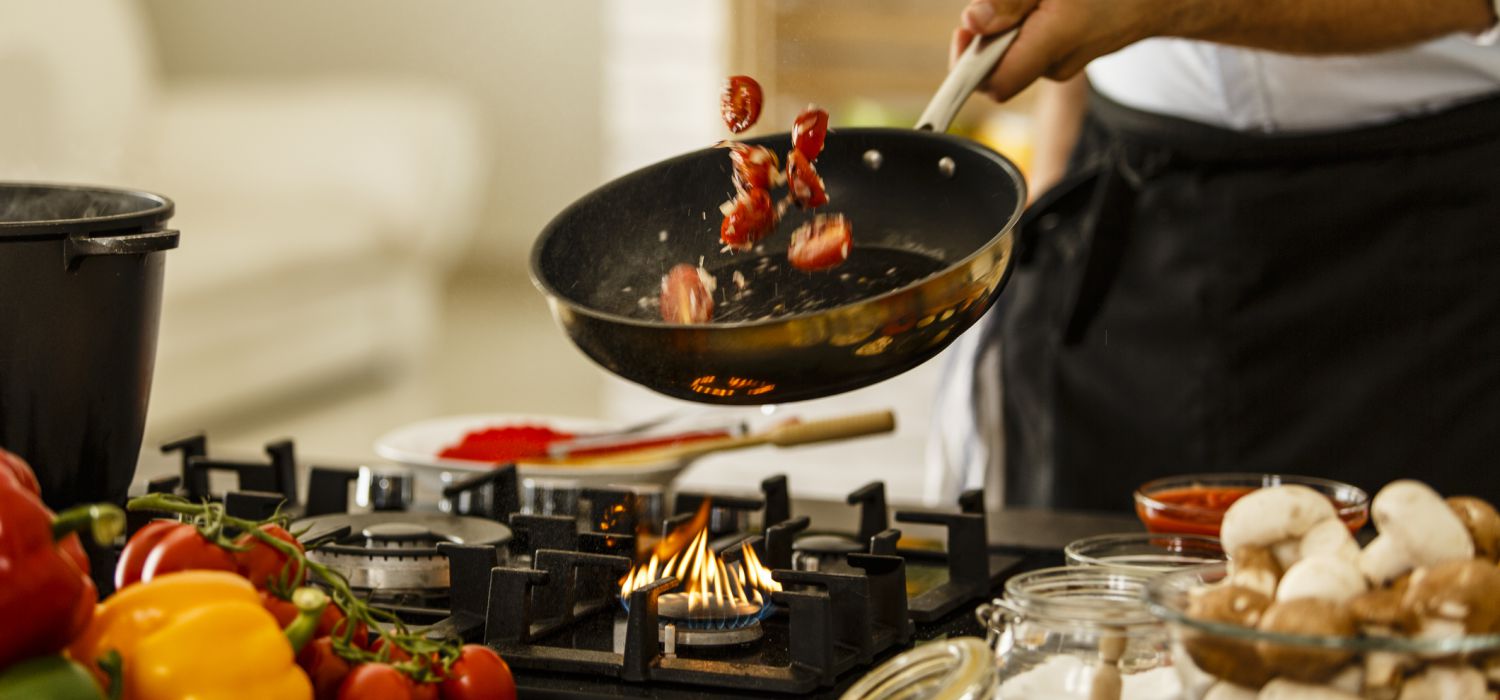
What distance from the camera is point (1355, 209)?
1501mm

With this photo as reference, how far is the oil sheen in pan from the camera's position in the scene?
0.95 meters

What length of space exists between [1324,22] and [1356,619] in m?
0.67

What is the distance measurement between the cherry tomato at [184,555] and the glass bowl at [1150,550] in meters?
0.47

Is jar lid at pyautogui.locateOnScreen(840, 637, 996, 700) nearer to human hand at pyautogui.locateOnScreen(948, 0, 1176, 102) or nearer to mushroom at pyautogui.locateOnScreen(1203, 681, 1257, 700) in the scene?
mushroom at pyautogui.locateOnScreen(1203, 681, 1257, 700)

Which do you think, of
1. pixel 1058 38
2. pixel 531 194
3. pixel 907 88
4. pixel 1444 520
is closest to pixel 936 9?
pixel 907 88

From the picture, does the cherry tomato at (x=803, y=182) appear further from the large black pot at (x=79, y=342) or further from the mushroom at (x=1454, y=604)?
the mushroom at (x=1454, y=604)

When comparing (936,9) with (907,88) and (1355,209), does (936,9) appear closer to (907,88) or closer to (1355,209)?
(907,88)

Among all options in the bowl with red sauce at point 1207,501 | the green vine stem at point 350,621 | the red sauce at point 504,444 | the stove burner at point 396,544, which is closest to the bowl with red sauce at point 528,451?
the red sauce at point 504,444

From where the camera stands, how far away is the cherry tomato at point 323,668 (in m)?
0.74

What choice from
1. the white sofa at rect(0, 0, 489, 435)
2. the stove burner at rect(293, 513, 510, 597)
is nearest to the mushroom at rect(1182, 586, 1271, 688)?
the stove burner at rect(293, 513, 510, 597)

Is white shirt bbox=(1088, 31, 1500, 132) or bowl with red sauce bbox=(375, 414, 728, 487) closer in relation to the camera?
bowl with red sauce bbox=(375, 414, 728, 487)

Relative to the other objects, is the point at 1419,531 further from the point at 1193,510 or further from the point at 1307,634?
the point at 1193,510

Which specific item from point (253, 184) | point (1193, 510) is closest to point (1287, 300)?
point (1193, 510)

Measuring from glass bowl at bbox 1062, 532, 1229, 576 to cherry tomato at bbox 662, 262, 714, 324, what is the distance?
26 centimetres
